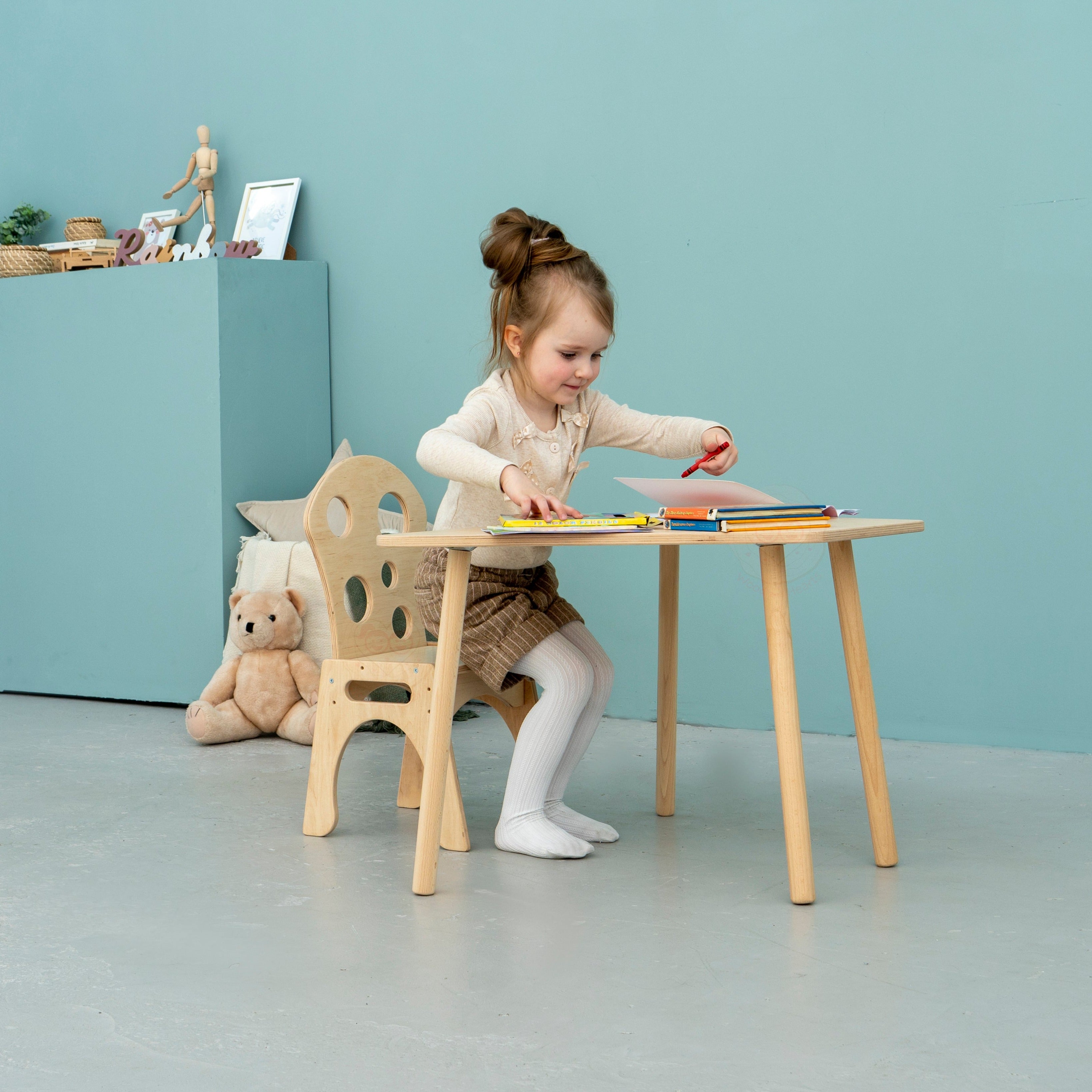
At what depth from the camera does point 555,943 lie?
1.48m

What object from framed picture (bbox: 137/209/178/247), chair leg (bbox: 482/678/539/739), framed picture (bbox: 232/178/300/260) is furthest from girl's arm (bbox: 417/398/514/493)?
framed picture (bbox: 137/209/178/247)

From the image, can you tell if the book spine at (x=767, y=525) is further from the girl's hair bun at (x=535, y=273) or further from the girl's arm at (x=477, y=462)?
the girl's hair bun at (x=535, y=273)

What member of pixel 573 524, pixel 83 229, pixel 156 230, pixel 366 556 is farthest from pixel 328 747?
pixel 83 229

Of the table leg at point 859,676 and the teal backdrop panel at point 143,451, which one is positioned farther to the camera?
the teal backdrop panel at point 143,451

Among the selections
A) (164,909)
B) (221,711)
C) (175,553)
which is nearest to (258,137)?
(175,553)

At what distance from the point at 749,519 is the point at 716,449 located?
39 centimetres

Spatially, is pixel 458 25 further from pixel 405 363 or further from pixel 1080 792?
pixel 1080 792

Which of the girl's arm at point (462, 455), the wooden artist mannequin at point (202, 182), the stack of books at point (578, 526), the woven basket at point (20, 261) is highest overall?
the wooden artist mannequin at point (202, 182)

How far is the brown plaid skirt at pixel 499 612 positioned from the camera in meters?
1.90

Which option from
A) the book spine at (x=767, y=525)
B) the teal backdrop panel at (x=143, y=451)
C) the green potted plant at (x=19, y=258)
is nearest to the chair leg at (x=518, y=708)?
the book spine at (x=767, y=525)

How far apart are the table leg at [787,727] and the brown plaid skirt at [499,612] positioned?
0.43 metres

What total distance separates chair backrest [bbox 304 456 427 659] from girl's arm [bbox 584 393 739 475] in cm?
33

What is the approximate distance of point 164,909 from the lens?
163cm

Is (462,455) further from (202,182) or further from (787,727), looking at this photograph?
(202,182)
